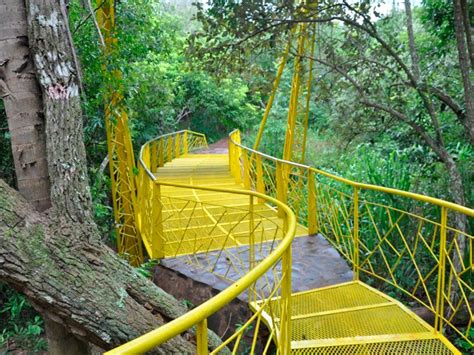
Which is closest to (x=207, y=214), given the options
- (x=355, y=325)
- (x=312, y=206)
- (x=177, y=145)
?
(x=312, y=206)

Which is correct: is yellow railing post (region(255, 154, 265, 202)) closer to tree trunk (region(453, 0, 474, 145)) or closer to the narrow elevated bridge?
the narrow elevated bridge

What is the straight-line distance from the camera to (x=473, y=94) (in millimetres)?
2986

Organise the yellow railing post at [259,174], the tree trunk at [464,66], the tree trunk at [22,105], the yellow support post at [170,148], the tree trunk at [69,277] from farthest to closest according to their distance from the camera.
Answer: the yellow support post at [170,148] → the yellow railing post at [259,174] → the tree trunk at [464,66] → the tree trunk at [22,105] → the tree trunk at [69,277]

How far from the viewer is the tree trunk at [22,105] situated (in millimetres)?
1793

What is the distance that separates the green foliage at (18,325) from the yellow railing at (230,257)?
124 centimetres

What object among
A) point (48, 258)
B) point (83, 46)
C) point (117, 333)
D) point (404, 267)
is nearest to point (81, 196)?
point (48, 258)

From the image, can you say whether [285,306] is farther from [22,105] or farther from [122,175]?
[122,175]

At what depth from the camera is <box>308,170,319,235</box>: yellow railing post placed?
4164 millimetres

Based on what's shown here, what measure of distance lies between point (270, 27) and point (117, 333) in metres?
2.84

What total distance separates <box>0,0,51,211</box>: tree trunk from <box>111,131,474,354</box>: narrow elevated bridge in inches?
46.4

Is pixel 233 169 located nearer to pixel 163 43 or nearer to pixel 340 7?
pixel 163 43

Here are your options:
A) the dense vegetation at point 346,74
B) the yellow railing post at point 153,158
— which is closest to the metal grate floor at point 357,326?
the dense vegetation at point 346,74

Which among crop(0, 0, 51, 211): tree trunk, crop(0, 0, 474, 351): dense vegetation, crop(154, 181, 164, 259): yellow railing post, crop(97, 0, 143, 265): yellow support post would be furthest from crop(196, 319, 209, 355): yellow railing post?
crop(97, 0, 143, 265): yellow support post

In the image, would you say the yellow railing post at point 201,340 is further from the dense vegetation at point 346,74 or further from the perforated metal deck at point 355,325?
the dense vegetation at point 346,74
